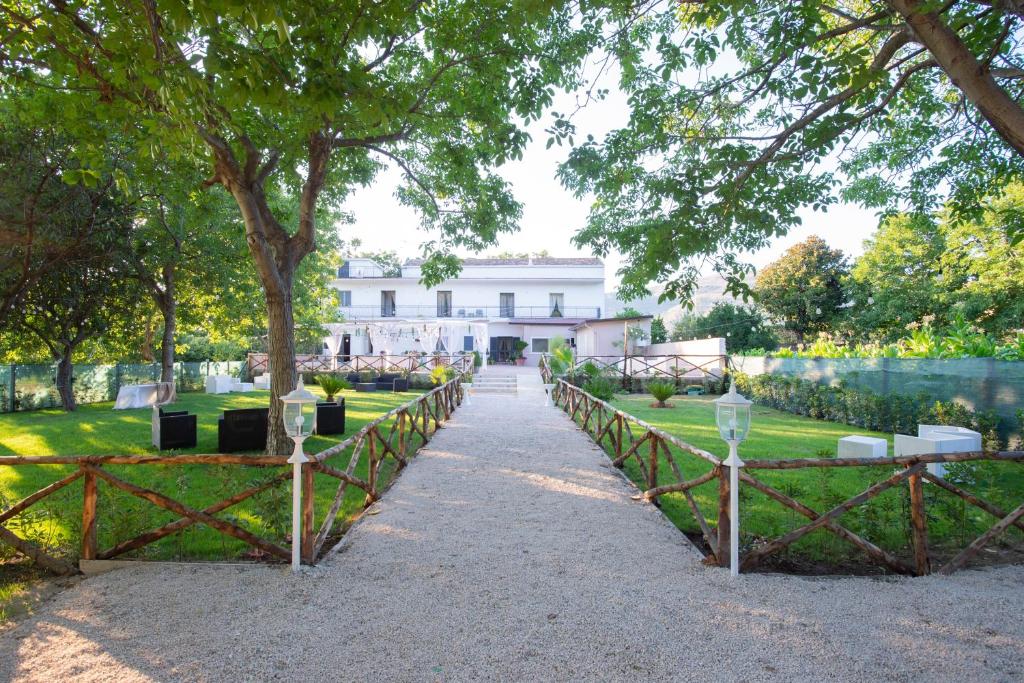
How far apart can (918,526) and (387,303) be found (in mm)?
36301

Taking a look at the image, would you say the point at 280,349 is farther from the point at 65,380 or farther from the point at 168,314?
the point at 65,380

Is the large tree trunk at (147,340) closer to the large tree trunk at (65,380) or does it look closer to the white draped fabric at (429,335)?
the large tree trunk at (65,380)

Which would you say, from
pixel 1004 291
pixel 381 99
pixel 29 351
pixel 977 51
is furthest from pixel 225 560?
pixel 1004 291

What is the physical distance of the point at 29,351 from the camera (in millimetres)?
15984

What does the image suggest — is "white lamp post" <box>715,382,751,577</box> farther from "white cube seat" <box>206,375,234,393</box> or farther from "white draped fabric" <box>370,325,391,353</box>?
"white draped fabric" <box>370,325,391,353</box>

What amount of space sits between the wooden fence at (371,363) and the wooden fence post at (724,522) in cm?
1789

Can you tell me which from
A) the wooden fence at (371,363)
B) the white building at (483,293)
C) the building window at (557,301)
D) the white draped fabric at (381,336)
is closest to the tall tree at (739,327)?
the white building at (483,293)

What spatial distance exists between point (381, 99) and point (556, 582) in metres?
3.76

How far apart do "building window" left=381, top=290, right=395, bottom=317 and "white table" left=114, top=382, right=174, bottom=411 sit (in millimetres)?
22241

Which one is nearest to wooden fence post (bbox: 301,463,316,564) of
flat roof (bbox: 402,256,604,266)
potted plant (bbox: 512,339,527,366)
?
potted plant (bbox: 512,339,527,366)

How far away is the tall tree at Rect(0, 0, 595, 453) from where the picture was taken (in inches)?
151

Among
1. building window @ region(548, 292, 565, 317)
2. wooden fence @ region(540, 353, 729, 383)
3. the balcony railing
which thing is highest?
building window @ region(548, 292, 565, 317)

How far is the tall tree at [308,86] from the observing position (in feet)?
12.5

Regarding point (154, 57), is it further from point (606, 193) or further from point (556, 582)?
point (606, 193)
